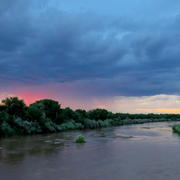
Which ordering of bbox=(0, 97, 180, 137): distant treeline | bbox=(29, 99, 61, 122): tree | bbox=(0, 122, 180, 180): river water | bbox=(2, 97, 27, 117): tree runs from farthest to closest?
bbox=(29, 99, 61, 122): tree → bbox=(2, 97, 27, 117): tree → bbox=(0, 97, 180, 137): distant treeline → bbox=(0, 122, 180, 180): river water

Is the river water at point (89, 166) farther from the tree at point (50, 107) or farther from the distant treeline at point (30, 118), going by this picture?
the tree at point (50, 107)

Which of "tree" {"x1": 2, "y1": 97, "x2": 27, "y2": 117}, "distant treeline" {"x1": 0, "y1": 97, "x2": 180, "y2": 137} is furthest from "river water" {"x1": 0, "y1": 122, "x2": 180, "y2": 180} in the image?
"tree" {"x1": 2, "y1": 97, "x2": 27, "y2": 117}

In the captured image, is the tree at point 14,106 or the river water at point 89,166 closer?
the river water at point 89,166

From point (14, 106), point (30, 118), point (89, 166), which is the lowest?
point (89, 166)

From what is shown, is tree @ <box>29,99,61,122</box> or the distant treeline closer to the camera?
the distant treeline

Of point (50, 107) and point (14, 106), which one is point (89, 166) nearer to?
point (14, 106)

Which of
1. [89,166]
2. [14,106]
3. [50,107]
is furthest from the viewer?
[50,107]

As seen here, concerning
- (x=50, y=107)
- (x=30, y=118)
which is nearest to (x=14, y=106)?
(x=30, y=118)

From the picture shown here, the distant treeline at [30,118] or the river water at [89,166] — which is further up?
the distant treeline at [30,118]

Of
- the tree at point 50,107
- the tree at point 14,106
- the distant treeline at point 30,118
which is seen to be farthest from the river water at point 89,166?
the tree at point 50,107

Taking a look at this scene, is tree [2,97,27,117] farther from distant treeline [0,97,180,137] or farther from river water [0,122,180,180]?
river water [0,122,180,180]

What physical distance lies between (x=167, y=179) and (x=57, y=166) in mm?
7887

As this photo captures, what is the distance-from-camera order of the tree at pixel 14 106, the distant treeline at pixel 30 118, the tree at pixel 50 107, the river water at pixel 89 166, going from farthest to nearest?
the tree at pixel 50 107 < the tree at pixel 14 106 < the distant treeline at pixel 30 118 < the river water at pixel 89 166

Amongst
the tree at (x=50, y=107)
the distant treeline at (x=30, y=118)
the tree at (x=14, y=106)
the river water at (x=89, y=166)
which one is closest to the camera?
the river water at (x=89, y=166)
